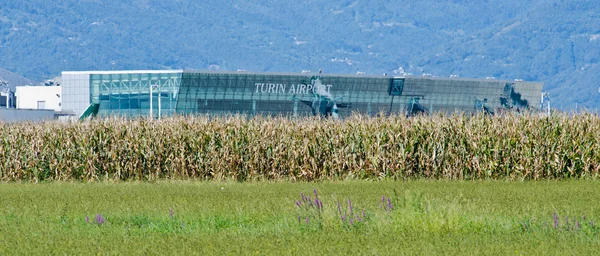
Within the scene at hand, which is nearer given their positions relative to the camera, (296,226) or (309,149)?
(296,226)

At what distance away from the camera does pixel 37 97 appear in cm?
13800

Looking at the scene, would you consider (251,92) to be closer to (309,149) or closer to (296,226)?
(309,149)

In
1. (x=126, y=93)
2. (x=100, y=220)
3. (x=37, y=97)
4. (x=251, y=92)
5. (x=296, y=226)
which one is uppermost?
(x=296, y=226)

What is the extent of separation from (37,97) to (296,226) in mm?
125456

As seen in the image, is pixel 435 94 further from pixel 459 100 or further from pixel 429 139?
pixel 429 139

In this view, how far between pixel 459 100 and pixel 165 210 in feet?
335

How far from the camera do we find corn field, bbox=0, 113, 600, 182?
32781 mm

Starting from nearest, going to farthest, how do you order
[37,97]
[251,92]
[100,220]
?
[100,220], [251,92], [37,97]

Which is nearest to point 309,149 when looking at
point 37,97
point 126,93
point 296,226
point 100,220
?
point 100,220

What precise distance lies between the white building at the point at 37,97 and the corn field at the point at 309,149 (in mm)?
102858

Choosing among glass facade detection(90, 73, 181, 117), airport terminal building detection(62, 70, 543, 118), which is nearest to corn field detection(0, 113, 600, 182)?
airport terminal building detection(62, 70, 543, 118)

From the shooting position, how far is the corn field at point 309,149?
1291 inches

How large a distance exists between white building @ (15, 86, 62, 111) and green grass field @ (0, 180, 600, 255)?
113 meters

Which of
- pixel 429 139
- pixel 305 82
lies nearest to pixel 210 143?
pixel 429 139
